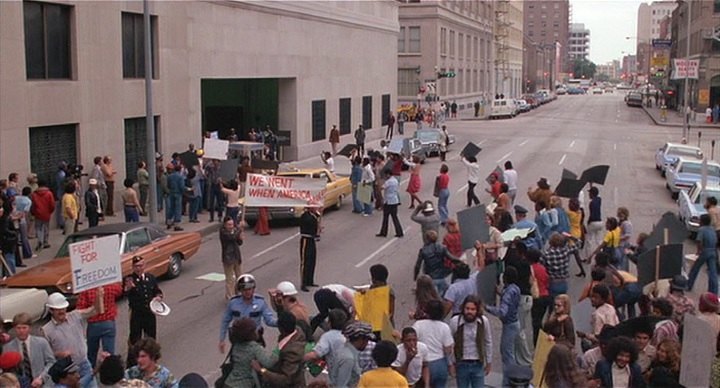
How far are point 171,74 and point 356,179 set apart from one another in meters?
7.87

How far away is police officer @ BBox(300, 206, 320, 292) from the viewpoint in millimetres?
15210

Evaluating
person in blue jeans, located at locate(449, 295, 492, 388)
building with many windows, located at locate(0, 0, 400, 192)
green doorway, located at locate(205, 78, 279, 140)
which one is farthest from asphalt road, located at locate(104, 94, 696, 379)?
green doorway, located at locate(205, 78, 279, 140)

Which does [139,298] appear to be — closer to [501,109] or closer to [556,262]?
[556,262]

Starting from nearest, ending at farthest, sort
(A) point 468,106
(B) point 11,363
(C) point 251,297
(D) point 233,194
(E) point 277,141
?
(B) point 11,363 < (C) point 251,297 < (D) point 233,194 < (E) point 277,141 < (A) point 468,106

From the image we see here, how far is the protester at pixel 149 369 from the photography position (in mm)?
7496

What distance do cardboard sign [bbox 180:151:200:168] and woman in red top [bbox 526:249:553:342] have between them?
1303 cm

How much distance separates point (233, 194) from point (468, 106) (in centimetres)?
7471

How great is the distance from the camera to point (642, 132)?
193ft

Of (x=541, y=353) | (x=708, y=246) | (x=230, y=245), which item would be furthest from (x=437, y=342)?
(x=708, y=246)

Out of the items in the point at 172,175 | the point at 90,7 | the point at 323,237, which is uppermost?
the point at 90,7

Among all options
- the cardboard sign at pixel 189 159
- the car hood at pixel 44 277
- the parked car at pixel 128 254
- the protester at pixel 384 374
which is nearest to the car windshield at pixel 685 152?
the cardboard sign at pixel 189 159

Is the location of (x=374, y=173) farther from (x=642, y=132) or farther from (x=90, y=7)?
(x=642, y=132)

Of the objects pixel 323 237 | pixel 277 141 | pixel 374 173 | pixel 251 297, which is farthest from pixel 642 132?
pixel 251 297

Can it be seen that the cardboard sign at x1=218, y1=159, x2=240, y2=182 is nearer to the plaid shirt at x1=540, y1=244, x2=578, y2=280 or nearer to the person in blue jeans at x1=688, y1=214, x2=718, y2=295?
the person in blue jeans at x1=688, y1=214, x2=718, y2=295
